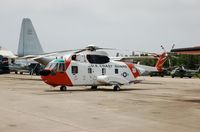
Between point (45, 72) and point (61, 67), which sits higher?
point (61, 67)

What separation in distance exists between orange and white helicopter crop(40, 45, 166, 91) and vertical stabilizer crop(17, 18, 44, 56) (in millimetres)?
28993

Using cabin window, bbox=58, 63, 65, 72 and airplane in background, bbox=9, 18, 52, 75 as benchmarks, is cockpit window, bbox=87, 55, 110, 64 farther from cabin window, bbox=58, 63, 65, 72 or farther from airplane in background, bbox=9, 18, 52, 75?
airplane in background, bbox=9, 18, 52, 75

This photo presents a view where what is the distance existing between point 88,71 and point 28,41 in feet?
102

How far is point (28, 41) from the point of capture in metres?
52.3

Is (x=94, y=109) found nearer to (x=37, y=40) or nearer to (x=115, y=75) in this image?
(x=115, y=75)

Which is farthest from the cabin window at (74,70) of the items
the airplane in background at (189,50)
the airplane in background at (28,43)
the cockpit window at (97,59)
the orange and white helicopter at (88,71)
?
the airplane in background at (28,43)

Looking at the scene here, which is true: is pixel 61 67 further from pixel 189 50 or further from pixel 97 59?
pixel 189 50

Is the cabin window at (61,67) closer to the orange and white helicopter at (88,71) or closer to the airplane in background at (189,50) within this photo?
the orange and white helicopter at (88,71)

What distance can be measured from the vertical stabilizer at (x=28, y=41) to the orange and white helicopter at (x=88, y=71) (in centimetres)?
2899

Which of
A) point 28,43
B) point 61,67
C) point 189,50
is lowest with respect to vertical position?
point 61,67

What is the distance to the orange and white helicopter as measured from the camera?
2194 cm

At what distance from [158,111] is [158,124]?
9.42 ft

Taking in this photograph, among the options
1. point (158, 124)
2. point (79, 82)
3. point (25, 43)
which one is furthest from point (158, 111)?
point (25, 43)

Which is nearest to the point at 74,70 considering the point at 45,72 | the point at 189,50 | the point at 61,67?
the point at 61,67
